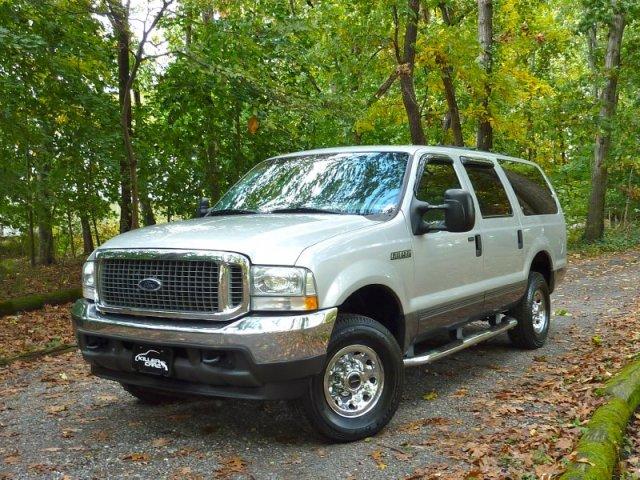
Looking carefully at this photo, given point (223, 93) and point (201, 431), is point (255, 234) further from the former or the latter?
point (223, 93)

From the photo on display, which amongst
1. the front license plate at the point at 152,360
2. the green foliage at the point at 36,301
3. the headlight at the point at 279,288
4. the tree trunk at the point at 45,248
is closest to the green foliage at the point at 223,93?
the green foliage at the point at 36,301

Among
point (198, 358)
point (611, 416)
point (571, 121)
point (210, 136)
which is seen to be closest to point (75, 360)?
point (198, 358)

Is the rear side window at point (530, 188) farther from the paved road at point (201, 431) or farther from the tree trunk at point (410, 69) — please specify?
the tree trunk at point (410, 69)

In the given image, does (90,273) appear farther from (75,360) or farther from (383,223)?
(75,360)

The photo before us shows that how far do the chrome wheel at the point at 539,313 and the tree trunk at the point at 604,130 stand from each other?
13166mm

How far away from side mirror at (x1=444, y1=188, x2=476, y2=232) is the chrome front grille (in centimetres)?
163

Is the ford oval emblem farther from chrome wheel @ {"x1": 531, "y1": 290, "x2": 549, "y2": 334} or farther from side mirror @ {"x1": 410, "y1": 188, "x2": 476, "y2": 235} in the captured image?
chrome wheel @ {"x1": 531, "y1": 290, "x2": 549, "y2": 334}

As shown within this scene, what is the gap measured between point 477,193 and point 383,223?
183 cm

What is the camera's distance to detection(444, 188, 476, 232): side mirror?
185 inches

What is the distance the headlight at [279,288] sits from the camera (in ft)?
13.0

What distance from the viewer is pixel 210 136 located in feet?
43.7

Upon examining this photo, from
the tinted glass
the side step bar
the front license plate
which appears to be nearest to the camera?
the front license plate

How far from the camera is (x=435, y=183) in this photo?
556 cm

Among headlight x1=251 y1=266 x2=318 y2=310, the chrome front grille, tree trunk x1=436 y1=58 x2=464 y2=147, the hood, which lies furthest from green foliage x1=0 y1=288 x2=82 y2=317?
tree trunk x1=436 y1=58 x2=464 y2=147
